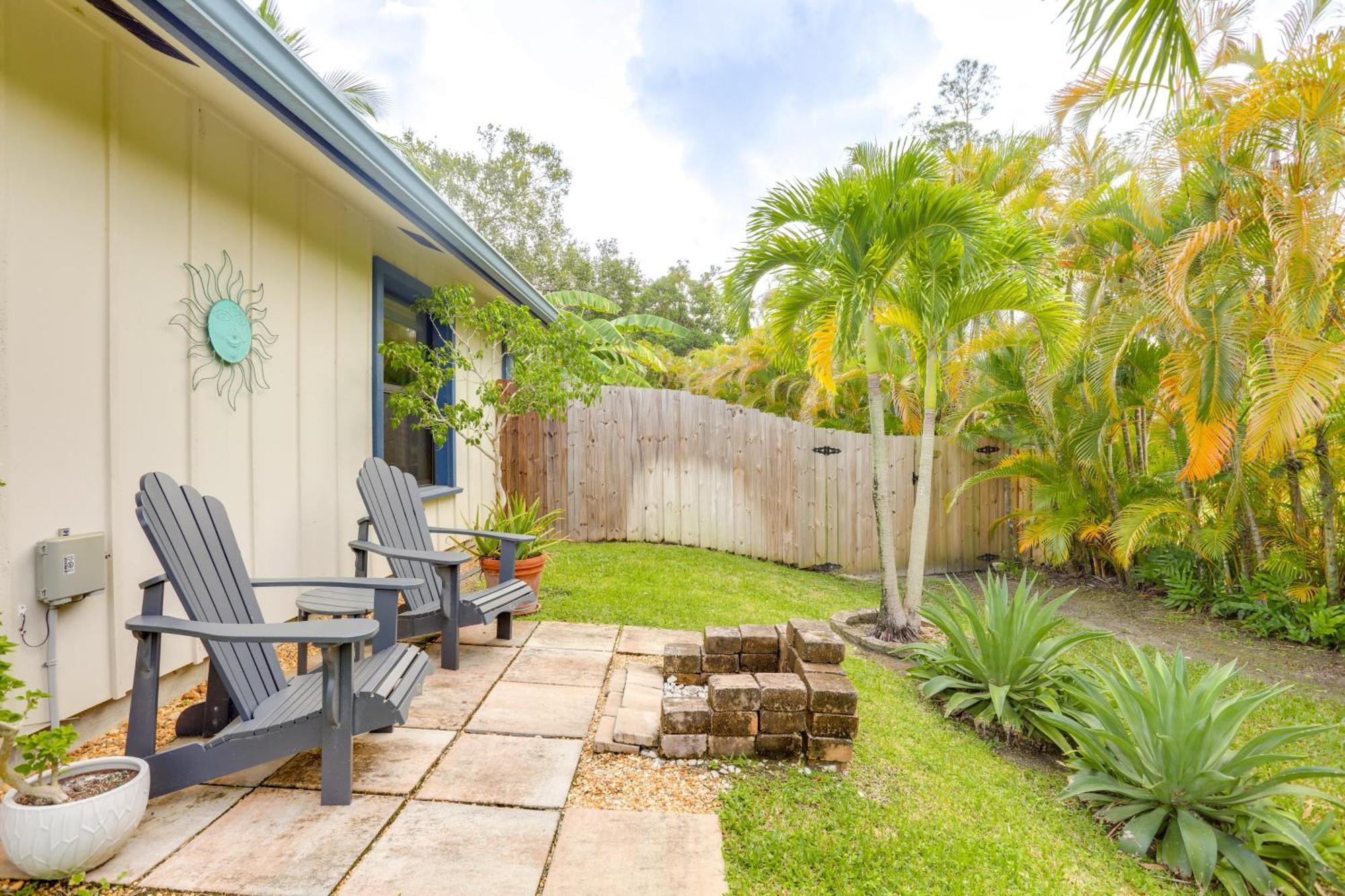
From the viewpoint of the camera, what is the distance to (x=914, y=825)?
2111mm

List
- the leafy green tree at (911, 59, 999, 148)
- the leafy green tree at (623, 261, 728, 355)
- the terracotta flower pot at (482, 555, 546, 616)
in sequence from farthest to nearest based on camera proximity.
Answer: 1. the leafy green tree at (623, 261, 728, 355)
2. the leafy green tree at (911, 59, 999, 148)
3. the terracotta flower pot at (482, 555, 546, 616)

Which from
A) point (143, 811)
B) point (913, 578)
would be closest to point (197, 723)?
point (143, 811)

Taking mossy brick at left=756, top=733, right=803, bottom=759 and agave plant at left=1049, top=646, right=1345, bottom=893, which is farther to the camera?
mossy brick at left=756, top=733, right=803, bottom=759

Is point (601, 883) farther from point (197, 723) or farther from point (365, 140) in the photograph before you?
point (365, 140)

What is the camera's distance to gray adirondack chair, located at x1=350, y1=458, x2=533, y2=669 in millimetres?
3312

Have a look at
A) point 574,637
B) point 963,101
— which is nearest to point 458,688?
point 574,637

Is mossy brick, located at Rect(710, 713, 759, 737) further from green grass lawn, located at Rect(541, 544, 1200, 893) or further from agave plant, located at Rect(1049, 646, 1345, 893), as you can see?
agave plant, located at Rect(1049, 646, 1345, 893)

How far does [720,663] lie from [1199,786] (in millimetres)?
1894

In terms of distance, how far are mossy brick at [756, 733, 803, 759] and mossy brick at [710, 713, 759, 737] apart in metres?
0.06

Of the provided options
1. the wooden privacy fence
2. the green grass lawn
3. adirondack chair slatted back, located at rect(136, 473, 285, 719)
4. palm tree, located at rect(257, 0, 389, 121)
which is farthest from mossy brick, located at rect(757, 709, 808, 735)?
palm tree, located at rect(257, 0, 389, 121)

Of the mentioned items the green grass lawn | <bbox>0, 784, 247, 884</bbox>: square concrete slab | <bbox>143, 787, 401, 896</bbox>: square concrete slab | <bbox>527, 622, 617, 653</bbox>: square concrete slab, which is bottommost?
the green grass lawn

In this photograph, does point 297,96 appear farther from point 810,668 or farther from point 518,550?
point 810,668

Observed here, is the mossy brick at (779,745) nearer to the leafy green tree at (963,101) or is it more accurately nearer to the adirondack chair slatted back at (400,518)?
the adirondack chair slatted back at (400,518)

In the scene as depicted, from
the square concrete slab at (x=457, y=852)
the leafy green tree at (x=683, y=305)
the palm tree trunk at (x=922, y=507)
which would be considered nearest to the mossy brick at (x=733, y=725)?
the square concrete slab at (x=457, y=852)
